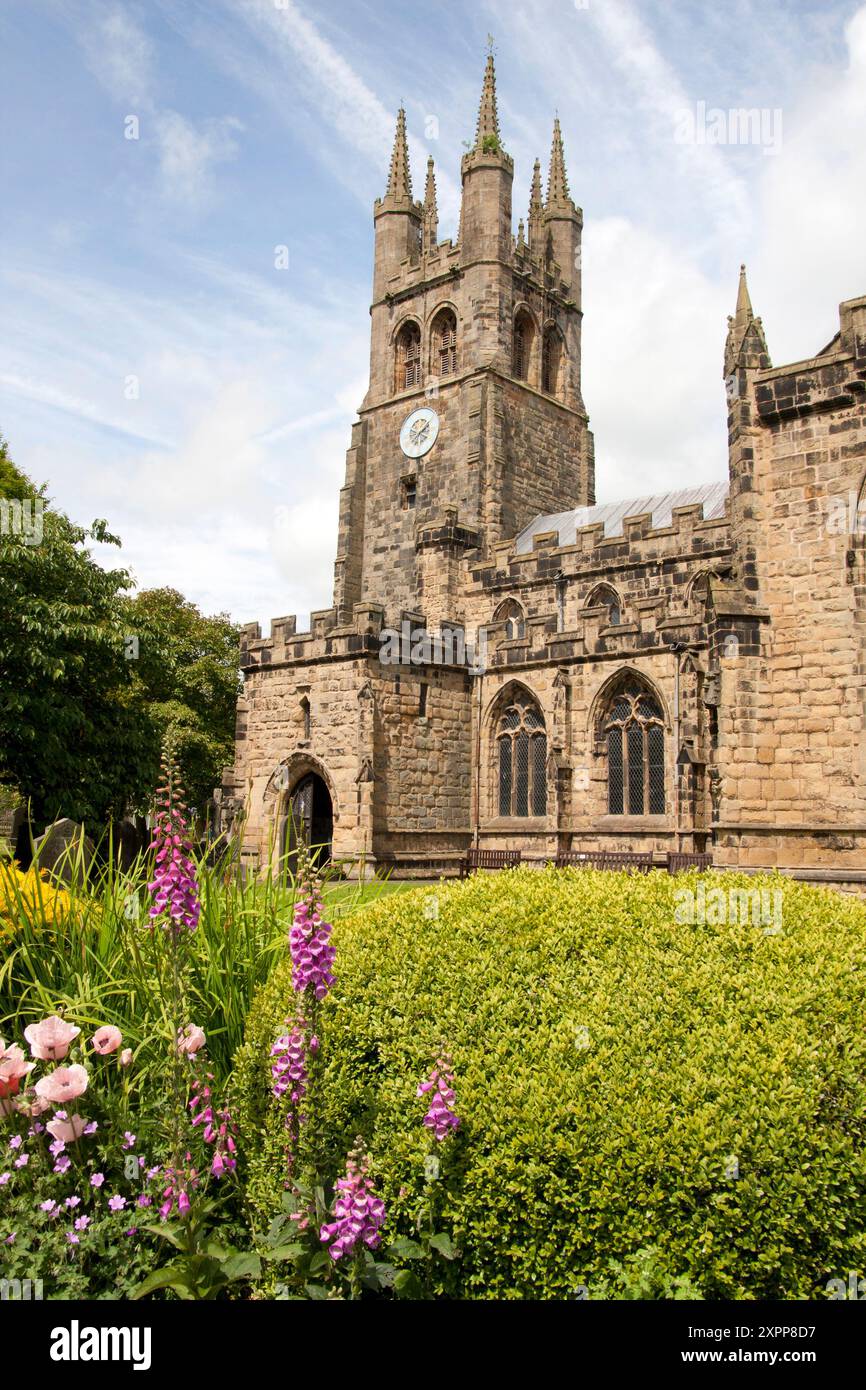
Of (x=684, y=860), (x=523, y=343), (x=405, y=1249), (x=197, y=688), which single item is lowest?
(x=405, y=1249)

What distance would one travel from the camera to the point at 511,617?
29.1 meters

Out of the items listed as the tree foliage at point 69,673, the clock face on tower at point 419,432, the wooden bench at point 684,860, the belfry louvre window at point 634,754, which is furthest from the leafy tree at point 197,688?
the wooden bench at point 684,860

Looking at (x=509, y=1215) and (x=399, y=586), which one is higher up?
(x=399, y=586)

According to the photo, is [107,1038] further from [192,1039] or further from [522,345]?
[522,345]

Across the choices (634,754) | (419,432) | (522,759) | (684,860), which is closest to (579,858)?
(684,860)

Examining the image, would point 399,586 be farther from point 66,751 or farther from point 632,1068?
point 632,1068

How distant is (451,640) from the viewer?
24.7 metres

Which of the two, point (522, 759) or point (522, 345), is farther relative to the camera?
point (522, 345)

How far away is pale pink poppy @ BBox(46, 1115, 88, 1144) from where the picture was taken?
4012mm

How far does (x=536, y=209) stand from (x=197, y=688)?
2300 cm
